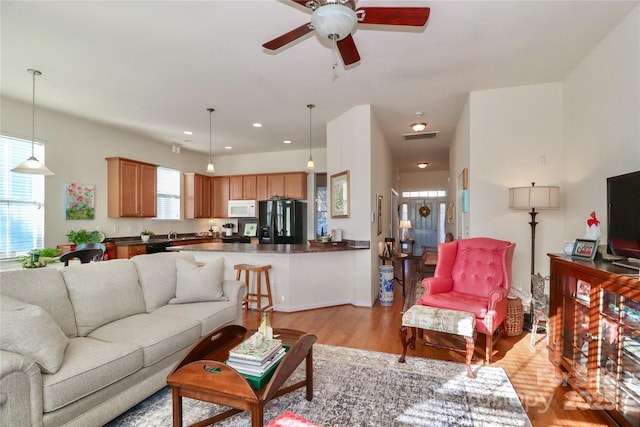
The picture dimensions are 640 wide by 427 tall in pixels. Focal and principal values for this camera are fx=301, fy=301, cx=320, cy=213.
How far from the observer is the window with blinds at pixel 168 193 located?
6289mm

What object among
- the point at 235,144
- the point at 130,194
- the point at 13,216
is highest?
the point at 235,144

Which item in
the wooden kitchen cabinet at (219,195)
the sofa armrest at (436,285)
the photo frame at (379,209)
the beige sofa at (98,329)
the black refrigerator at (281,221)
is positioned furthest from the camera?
the wooden kitchen cabinet at (219,195)

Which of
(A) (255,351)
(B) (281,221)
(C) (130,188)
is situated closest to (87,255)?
(C) (130,188)

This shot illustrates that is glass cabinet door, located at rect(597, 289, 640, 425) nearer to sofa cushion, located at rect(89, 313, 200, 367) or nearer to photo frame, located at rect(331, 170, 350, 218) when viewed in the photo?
sofa cushion, located at rect(89, 313, 200, 367)

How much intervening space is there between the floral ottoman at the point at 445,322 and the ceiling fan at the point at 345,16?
2.21 metres

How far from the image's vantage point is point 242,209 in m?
7.08

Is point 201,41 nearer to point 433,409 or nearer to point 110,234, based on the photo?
point 433,409

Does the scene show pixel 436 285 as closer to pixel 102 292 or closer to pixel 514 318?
pixel 514 318

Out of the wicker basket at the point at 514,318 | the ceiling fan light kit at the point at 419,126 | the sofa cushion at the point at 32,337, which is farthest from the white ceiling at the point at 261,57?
the wicker basket at the point at 514,318

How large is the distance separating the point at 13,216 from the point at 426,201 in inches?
371

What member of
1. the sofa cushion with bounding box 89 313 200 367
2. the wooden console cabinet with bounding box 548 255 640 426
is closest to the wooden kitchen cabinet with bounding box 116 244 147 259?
the sofa cushion with bounding box 89 313 200 367

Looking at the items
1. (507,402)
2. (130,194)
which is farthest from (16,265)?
(507,402)

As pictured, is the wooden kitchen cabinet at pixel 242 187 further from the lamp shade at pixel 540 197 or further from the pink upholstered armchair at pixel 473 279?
the lamp shade at pixel 540 197

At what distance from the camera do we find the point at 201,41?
2.67 metres
